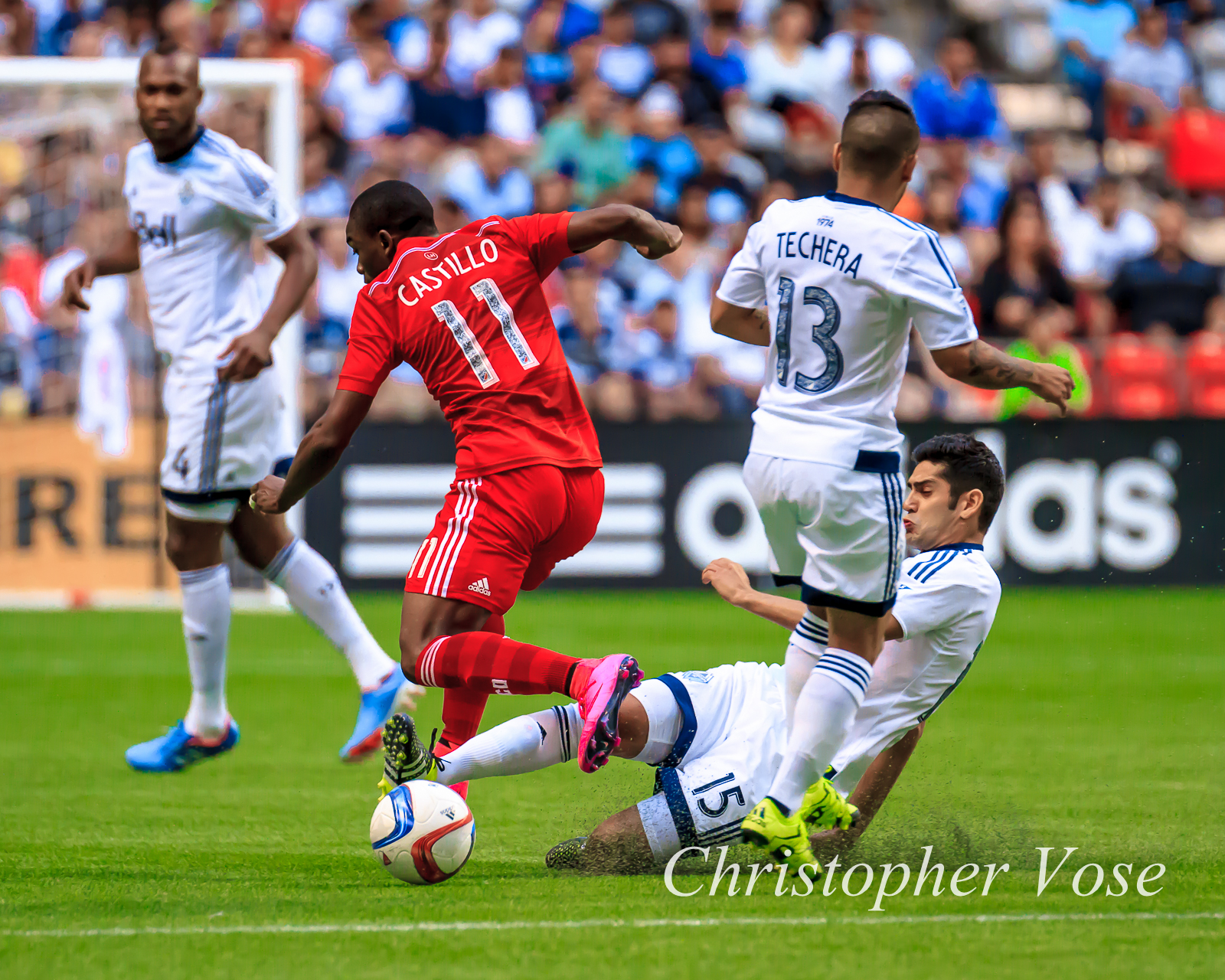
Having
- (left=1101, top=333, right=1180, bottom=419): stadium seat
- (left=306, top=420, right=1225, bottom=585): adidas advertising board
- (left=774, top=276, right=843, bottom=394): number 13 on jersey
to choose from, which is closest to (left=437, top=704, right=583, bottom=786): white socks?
(left=774, top=276, right=843, bottom=394): number 13 on jersey

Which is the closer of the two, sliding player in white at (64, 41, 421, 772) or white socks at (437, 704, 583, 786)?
white socks at (437, 704, 583, 786)

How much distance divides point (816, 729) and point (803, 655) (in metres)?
0.34

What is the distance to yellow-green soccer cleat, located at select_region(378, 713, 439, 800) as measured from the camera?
4223 millimetres

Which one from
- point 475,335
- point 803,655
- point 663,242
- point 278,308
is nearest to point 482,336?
point 475,335

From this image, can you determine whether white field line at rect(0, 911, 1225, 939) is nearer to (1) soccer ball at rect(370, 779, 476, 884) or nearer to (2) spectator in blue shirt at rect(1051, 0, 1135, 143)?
(1) soccer ball at rect(370, 779, 476, 884)

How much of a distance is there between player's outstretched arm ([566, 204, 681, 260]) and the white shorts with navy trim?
118 centimetres

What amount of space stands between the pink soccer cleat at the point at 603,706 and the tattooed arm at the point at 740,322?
97 centimetres

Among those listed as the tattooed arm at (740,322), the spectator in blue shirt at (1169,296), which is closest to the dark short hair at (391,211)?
the tattooed arm at (740,322)

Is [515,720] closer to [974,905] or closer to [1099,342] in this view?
[974,905]

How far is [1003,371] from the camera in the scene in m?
4.18

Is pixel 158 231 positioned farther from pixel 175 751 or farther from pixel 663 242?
pixel 663 242

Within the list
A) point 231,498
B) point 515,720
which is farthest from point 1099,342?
point 515,720

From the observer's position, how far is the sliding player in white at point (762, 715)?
14.3 ft

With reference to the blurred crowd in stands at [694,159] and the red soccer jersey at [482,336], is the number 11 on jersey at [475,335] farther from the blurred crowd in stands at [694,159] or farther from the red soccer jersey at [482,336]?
the blurred crowd in stands at [694,159]
